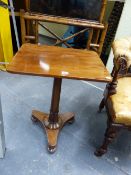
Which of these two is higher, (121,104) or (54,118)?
(121,104)

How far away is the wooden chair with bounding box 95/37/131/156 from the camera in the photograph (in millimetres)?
1107

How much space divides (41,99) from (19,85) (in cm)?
34

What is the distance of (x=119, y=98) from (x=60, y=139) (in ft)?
1.89

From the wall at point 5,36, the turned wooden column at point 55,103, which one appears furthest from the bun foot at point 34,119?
the wall at point 5,36

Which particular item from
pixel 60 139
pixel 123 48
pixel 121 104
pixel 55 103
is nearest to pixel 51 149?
pixel 60 139

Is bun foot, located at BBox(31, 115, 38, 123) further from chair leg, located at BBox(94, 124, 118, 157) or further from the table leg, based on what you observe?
chair leg, located at BBox(94, 124, 118, 157)

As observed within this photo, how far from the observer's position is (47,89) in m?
2.00

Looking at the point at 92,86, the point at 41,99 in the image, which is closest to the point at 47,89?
the point at 41,99

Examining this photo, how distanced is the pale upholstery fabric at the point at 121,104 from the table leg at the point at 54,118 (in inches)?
14.6

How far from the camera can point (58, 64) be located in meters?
1.09

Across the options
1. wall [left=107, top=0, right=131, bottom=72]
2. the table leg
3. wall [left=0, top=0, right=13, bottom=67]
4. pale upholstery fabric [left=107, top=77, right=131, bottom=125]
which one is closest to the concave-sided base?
the table leg

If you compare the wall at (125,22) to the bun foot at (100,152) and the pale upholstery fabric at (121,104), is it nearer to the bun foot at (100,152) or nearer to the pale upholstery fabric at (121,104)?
the pale upholstery fabric at (121,104)

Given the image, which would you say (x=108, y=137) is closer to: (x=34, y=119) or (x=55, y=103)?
(x=55, y=103)

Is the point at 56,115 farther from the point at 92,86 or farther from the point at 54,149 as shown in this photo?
the point at 92,86
